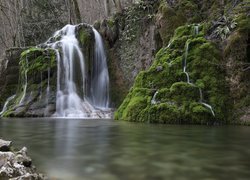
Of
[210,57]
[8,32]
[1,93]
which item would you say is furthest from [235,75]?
[8,32]

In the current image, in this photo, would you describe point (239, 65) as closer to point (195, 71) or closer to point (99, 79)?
point (195, 71)

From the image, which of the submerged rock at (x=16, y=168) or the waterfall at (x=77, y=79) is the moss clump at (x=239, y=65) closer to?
the submerged rock at (x=16, y=168)

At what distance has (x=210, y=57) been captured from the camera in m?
11.8

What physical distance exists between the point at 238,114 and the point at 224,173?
672 centimetres

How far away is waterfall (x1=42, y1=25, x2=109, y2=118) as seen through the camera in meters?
18.1

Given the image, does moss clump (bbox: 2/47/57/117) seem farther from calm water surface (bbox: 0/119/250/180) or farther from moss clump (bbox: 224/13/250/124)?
calm water surface (bbox: 0/119/250/180)

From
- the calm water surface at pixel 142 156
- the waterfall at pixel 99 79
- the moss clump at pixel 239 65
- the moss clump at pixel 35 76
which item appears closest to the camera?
the calm water surface at pixel 142 156

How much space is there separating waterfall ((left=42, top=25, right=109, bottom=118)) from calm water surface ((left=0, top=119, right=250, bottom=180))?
10.6m

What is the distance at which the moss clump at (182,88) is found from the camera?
10.5 m

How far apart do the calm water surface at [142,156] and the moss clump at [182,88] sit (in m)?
2.99

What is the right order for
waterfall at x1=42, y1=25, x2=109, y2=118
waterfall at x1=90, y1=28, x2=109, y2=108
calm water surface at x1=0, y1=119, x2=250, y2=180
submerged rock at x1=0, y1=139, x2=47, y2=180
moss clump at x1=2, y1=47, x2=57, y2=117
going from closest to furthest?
1. submerged rock at x1=0, y1=139, x2=47, y2=180
2. calm water surface at x1=0, y1=119, x2=250, y2=180
3. waterfall at x1=42, y1=25, x2=109, y2=118
4. moss clump at x1=2, y1=47, x2=57, y2=117
5. waterfall at x1=90, y1=28, x2=109, y2=108

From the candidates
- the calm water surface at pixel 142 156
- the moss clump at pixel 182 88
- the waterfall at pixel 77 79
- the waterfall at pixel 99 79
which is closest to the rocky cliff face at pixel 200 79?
the moss clump at pixel 182 88

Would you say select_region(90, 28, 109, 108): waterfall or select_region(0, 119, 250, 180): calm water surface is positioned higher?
select_region(90, 28, 109, 108): waterfall

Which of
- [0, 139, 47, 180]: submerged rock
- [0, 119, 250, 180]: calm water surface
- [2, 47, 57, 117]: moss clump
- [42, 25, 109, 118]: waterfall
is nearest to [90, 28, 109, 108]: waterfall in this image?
[42, 25, 109, 118]: waterfall
